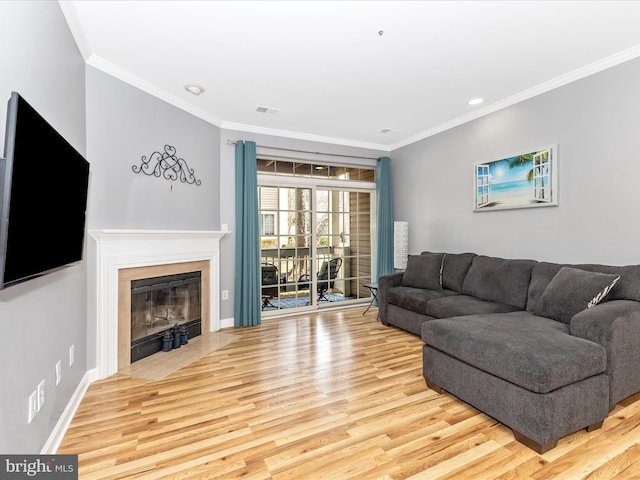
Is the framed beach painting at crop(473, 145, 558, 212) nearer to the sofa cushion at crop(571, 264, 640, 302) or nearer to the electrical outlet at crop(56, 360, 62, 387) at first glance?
the sofa cushion at crop(571, 264, 640, 302)

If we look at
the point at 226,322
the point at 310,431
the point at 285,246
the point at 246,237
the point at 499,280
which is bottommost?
the point at 310,431

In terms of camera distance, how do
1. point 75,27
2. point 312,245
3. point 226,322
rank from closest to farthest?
point 75,27 → point 226,322 → point 312,245

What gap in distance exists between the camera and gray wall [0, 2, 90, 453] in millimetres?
1396

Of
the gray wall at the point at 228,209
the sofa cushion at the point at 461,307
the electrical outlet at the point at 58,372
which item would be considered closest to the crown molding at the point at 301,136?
the gray wall at the point at 228,209

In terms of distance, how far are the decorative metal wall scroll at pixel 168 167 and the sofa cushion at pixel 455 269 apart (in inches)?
123

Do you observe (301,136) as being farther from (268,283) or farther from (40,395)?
(40,395)

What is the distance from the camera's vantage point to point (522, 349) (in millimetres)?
1873

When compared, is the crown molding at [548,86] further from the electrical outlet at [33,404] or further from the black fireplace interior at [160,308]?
the electrical outlet at [33,404]

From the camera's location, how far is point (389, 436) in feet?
6.30

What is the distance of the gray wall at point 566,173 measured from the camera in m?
2.68

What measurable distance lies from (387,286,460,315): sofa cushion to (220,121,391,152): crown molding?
234 cm

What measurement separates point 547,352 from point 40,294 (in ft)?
9.02

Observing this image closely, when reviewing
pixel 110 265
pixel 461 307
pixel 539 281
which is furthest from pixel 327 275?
pixel 110 265

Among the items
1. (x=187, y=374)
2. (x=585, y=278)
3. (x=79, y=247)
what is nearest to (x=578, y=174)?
(x=585, y=278)
